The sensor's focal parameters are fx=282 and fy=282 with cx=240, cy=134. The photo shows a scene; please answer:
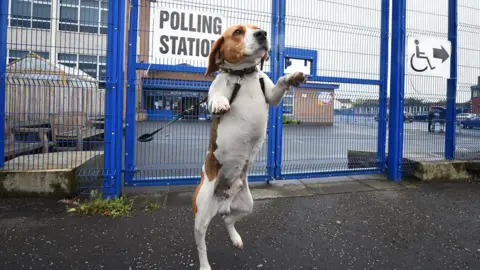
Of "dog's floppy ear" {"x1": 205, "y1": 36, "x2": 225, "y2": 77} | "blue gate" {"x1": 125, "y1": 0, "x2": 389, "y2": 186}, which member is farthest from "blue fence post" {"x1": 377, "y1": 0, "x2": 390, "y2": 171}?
"dog's floppy ear" {"x1": 205, "y1": 36, "x2": 225, "y2": 77}

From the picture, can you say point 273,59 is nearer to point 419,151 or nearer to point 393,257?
point 393,257

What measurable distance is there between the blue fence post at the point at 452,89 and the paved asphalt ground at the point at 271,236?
1826mm

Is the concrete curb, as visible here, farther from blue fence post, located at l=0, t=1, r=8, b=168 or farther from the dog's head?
the dog's head

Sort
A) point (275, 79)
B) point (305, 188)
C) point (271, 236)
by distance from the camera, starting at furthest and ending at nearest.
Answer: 1. point (305, 188)
2. point (275, 79)
3. point (271, 236)

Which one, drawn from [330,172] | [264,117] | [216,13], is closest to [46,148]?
[216,13]

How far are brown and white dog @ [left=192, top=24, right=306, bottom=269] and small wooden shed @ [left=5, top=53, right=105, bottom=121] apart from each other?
2.88m

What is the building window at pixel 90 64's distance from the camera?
13.4 ft

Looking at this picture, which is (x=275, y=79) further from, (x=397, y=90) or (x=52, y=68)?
(x=52, y=68)

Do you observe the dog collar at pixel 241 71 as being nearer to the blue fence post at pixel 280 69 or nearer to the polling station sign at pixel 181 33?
the polling station sign at pixel 181 33

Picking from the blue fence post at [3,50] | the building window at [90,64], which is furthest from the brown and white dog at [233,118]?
the blue fence post at [3,50]

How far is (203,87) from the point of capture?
4641 mm

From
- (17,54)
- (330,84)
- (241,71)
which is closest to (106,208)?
(17,54)

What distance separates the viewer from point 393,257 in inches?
107

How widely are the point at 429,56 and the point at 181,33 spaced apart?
478cm
